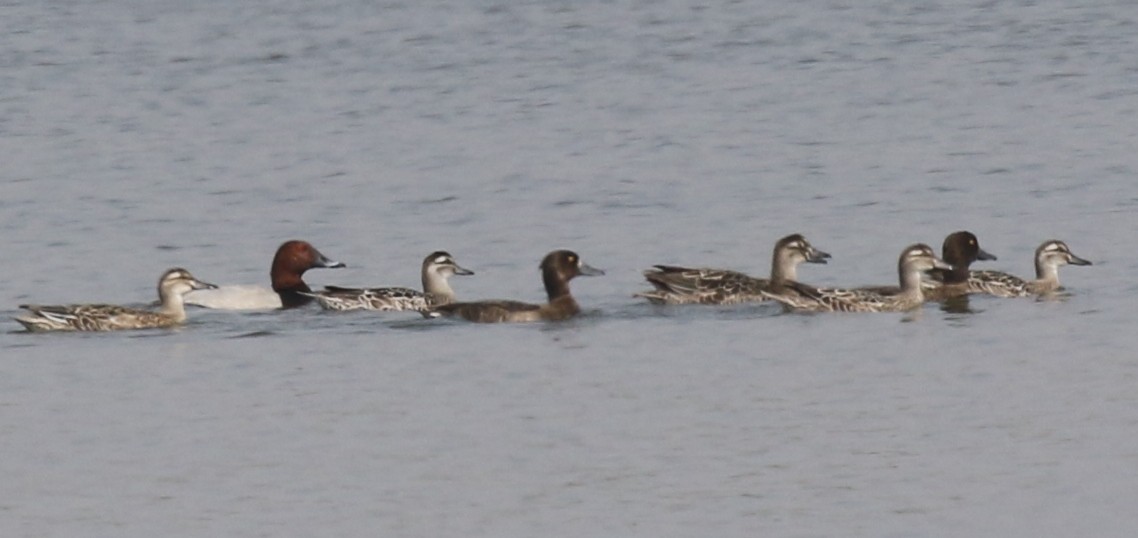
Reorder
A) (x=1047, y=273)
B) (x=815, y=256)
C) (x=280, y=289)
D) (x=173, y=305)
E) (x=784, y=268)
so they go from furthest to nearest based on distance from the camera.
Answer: (x=280, y=289) < (x=815, y=256) < (x=784, y=268) < (x=1047, y=273) < (x=173, y=305)

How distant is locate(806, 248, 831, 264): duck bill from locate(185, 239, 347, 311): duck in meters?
3.58

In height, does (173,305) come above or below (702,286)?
above

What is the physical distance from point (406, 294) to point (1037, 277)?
4.44 meters

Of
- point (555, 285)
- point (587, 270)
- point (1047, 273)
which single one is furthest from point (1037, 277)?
point (555, 285)

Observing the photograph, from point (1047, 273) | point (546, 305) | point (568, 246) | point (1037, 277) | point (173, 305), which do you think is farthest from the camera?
point (568, 246)

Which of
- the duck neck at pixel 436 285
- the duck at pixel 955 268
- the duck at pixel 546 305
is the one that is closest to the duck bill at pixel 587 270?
the duck at pixel 546 305

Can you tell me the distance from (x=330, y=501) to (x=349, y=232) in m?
10.7

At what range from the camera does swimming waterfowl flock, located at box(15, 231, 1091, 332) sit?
1947 cm

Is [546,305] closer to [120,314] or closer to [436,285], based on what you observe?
[436,285]

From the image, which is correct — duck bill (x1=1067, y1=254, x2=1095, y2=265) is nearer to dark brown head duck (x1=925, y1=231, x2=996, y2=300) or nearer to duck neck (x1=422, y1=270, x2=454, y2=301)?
dark brown head duck (x1=925, y1=231, x2=996, y2=300)

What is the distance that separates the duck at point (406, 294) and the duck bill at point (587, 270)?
3.10 ft

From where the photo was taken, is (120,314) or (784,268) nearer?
(120,314)

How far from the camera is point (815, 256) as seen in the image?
20922 mm

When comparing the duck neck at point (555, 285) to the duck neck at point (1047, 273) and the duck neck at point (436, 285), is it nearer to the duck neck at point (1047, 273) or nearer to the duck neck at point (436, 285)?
the duck neck at point (436, 285)
